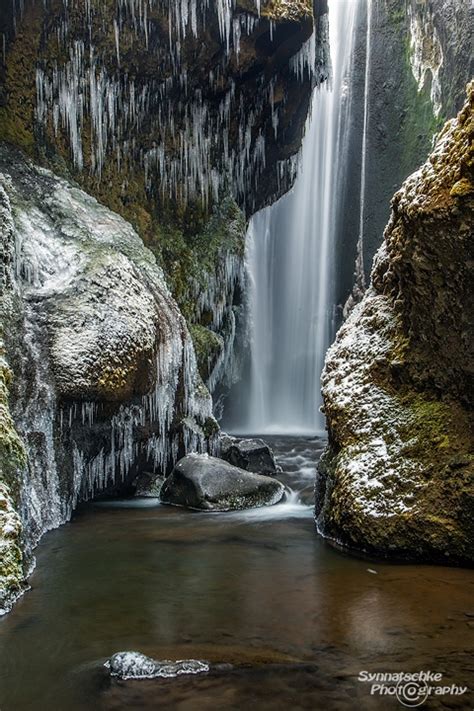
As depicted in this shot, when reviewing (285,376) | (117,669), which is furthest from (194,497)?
(285,376)

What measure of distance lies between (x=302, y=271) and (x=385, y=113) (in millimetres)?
6789

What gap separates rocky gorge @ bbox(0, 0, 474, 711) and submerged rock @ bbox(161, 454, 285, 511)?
0.03 m

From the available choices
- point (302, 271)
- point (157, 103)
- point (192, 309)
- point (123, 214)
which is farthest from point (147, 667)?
point (302, 271)

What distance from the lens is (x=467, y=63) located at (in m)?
14.4

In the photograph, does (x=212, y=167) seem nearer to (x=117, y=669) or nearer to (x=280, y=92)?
(x=280, y=92)

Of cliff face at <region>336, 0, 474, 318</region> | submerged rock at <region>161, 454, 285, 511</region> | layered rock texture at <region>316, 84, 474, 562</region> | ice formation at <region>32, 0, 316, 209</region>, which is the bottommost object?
submerged rock at <region>161, 454, 285, 511</region>

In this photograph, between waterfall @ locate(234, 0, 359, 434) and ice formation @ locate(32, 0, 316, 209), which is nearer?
ice formation @ locate(32, 0, 316, 209)

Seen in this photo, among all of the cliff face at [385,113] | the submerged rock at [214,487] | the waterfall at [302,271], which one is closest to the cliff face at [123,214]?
the submerged rock at [214,487]

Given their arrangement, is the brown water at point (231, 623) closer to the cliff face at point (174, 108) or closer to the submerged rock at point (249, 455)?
the submerged rock at point (249, 455)

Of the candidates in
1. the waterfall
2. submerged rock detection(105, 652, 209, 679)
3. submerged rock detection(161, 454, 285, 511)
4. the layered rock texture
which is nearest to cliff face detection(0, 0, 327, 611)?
submerged rock detection(161, 454, 285, 511)

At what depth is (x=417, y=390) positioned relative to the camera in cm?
597

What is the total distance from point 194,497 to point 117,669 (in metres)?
5.09

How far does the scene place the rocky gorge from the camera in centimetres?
524

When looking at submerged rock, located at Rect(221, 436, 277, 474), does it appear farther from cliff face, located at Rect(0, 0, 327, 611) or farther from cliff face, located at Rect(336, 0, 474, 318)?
cliff face, located at Rect(336, 0, 474, 318)
